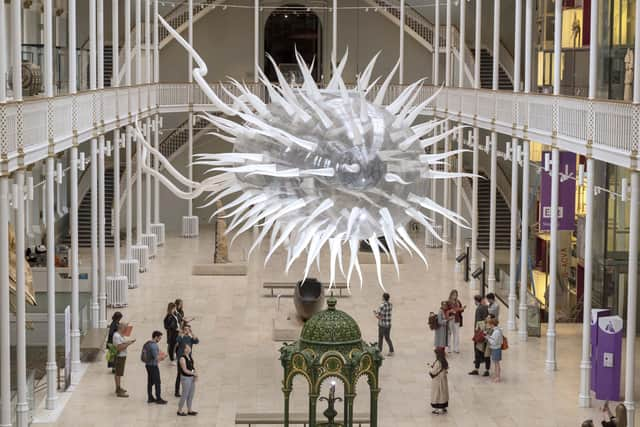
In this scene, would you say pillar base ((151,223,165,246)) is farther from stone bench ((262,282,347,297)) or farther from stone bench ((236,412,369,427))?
stone bench ((236,412,369,427))

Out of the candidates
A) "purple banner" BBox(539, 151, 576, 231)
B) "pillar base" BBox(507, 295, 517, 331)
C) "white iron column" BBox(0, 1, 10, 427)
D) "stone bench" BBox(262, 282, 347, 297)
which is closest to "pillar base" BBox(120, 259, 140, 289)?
"stone bench" BBox(262, 282, 347, 297)

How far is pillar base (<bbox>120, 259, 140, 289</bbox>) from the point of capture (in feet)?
119

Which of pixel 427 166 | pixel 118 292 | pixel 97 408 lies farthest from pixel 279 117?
pixel 118 292

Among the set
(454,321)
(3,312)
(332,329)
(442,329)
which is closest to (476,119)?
(454,321)

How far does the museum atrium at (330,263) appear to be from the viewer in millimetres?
11539

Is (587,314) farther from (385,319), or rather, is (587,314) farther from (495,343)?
(385,319)

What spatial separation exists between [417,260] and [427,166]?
30866 mm

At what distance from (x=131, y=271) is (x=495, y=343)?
45.7ft

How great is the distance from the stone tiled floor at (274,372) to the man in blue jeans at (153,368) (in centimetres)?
24

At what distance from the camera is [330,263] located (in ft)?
39.5

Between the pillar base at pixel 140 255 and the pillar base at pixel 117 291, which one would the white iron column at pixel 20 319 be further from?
the pillar base at pixel 140 255

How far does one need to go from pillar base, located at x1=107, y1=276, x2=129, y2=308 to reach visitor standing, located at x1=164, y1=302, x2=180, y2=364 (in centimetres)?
671

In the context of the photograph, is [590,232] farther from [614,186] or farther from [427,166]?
[427,166]

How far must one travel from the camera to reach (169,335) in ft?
88.3
